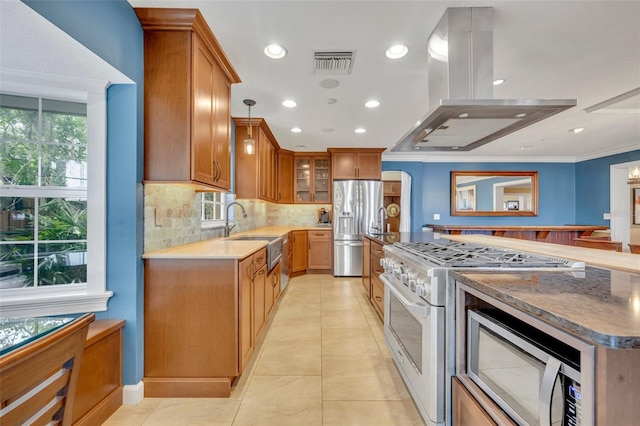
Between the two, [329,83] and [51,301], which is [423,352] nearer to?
[51,301]

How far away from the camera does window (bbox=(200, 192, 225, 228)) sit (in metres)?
2.92

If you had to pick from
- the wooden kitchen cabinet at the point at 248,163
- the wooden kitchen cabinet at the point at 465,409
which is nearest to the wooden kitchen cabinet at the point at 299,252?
the wooden kitchen cabinet at the point at 248,163

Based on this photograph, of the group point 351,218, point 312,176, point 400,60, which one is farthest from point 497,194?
point 400,60

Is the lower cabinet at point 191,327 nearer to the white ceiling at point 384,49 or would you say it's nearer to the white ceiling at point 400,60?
the white ceiling at point 384,49

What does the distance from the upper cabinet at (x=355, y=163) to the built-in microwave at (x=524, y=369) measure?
4.16 meters

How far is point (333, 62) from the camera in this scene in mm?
2188

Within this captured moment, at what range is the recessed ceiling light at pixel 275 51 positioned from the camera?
2.01 meters

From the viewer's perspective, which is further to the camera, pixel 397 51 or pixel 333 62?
pixel 333 62

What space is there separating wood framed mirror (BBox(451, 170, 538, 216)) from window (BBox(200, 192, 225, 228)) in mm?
4937

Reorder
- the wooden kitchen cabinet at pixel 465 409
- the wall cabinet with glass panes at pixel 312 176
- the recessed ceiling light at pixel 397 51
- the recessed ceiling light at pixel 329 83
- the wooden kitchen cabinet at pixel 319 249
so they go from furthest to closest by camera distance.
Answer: the wall cabinet with glass panes at pixel 312 176 → the wooden kitchen cabinet at pixel 319 249 → the recessed ceiling light at pixel 329 83 → the recessed ceiling light at pixel 397 51 → the wooden kitchen cabinet at pixel 465 409

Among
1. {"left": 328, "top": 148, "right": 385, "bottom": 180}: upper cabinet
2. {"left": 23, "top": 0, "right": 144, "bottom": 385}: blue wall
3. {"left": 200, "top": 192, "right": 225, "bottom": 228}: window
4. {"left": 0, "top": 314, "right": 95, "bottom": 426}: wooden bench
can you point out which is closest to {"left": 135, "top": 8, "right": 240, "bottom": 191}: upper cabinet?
{"left": 23, "top": 0, "right": 144, "bottom": 385}: blue wall

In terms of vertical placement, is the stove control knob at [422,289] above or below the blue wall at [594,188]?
below

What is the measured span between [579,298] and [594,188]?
695cm

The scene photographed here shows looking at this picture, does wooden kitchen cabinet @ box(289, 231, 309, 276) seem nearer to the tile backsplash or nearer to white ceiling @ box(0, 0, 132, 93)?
the tile backsplash
